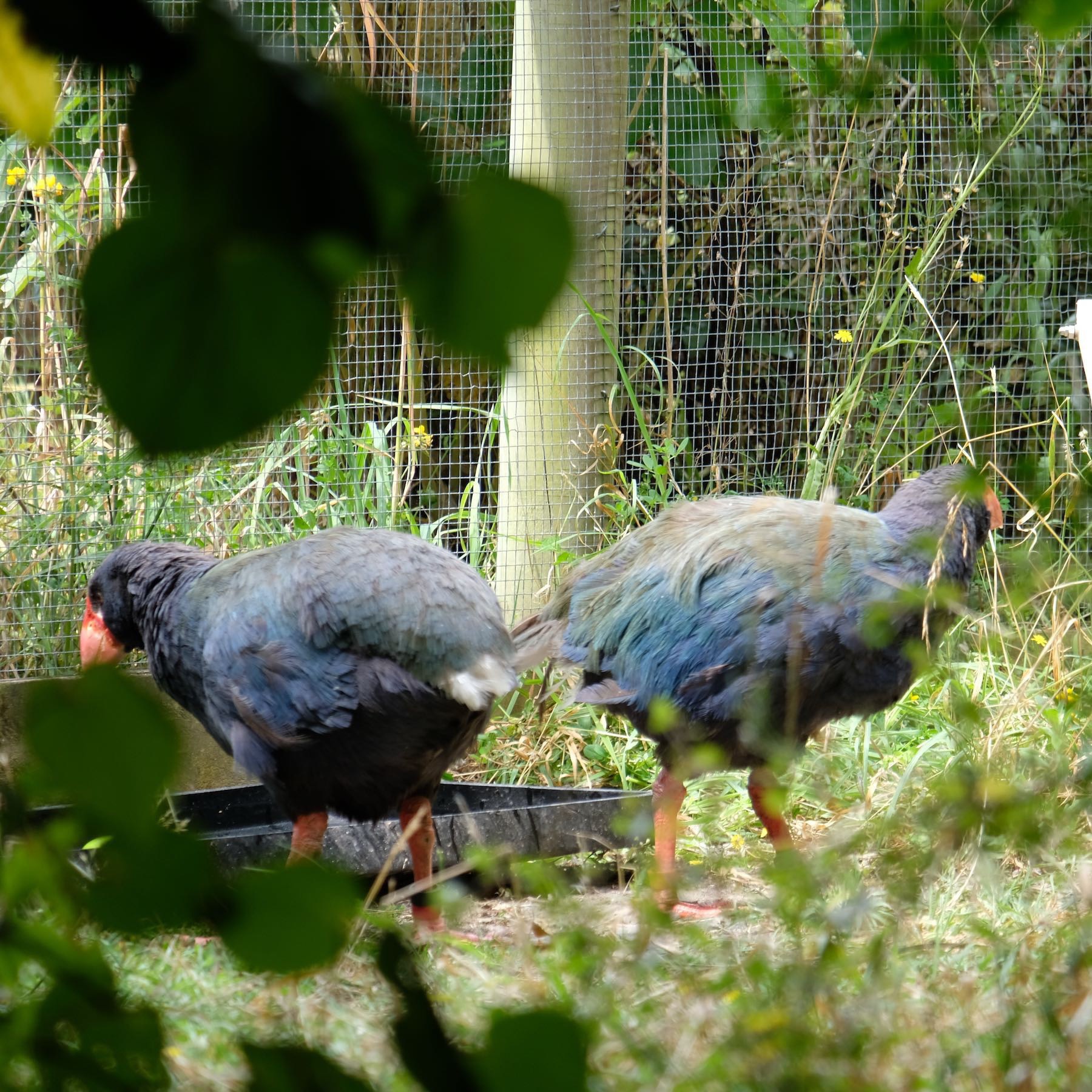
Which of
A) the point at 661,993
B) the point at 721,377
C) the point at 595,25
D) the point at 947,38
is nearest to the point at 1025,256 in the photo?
the point at 721,377

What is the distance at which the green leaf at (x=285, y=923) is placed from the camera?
23.0 inches

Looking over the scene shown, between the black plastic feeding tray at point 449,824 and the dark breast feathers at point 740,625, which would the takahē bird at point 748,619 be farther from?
the black plastic feeding tray at point 449,824

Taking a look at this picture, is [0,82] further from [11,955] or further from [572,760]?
[572,760]

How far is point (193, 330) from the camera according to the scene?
0.45m

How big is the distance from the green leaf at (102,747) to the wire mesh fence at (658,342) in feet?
11.5

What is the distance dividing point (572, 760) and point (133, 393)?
4174 millimetres

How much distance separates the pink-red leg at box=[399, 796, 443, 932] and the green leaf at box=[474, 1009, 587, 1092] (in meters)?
2.68

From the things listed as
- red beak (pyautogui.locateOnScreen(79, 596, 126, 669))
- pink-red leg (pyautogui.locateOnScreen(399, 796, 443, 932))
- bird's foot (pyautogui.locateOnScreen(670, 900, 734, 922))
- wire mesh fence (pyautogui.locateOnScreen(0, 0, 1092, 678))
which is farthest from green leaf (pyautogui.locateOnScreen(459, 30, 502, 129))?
bird's foot (pyautogui.locateOnScreen(670, 900, 734, 922))

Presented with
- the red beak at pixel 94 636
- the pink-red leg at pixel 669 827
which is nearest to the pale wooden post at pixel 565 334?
the pink-red leg at pixel 669 827

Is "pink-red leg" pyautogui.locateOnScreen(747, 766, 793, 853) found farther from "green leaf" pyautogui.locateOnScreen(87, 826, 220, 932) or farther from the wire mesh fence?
"green leaf" pyautogui.locateOnScreen(87, 826, 220, 932)

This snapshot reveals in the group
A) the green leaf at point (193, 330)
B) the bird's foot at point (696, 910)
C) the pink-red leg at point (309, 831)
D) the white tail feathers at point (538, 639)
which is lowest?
the bird's foot at point (696, 910)

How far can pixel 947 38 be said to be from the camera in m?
0.97

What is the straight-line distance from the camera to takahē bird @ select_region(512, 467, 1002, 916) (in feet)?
11.1

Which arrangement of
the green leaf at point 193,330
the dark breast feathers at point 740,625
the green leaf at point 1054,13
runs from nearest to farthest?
the green leaf at point 193,330, the green leaf at point 1054,13, the dark breast feathers at point 740,625
